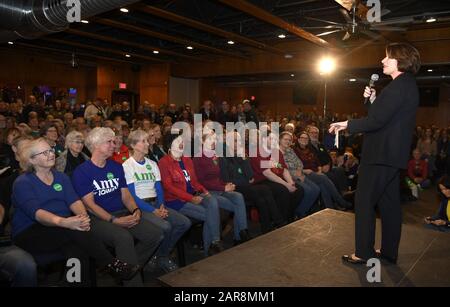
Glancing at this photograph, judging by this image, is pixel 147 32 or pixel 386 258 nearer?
pixel 386 258

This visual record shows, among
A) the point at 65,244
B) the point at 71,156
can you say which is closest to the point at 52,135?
the point at 71,156

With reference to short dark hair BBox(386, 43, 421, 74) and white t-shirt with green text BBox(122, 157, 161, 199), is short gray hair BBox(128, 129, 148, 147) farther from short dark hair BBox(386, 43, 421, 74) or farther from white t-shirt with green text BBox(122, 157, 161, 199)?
short dark hair BBox(386, 43, 421, 74)

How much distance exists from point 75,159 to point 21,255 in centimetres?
146

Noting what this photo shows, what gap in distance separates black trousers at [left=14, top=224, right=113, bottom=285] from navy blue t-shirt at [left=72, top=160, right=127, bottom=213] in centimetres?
37

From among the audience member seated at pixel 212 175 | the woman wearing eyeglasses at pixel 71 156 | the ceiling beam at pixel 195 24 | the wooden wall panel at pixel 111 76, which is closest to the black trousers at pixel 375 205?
the audience member seated at pixel 212 175

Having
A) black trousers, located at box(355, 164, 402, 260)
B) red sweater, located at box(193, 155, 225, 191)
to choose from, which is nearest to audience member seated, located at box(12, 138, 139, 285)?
black trousers, located at box(355, 164, 402, 260)

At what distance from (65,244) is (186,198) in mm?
1193

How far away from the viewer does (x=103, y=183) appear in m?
2.66

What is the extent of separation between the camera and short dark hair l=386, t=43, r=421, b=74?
6.00ft

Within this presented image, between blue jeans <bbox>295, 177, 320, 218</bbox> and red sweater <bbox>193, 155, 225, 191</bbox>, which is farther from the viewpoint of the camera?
blue jeans <bbox>295, 177, 320, 218</bbox>

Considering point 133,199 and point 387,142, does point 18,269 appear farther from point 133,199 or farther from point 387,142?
point 387,142

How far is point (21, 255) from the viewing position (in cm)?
201

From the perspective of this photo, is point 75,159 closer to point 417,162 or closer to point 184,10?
point 184,10
